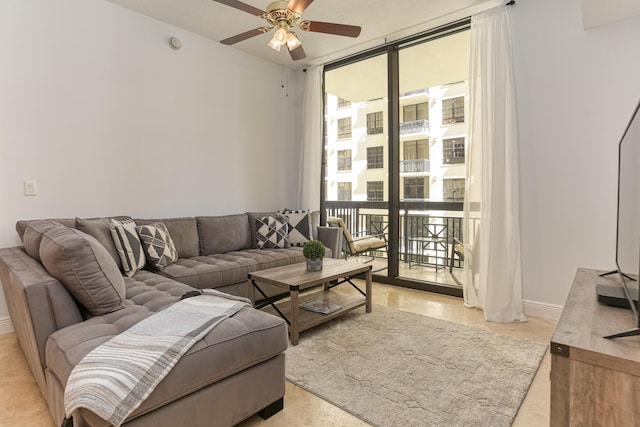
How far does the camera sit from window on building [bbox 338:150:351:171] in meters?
4.31

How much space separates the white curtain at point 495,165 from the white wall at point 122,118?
98.5 inches

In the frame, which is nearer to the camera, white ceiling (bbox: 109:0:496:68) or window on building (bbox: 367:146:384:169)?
white ceiling (bbox: 109:0:496:68)

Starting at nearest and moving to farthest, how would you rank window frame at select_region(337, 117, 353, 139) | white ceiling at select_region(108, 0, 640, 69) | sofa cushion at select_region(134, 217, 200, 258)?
white ceiling at select_region(108, 0, 640, 69), sofa cushion at select_region(134, 217, 200, 258), window frame at select_region(337, 117, 353, 139)

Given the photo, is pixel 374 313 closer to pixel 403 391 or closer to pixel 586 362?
pixel 403 391

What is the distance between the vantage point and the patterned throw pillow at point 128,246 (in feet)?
8.11

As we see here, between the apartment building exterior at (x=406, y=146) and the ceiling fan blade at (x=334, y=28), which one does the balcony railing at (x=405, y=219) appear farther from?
the ceiling fan blade at (x=334, y=28)

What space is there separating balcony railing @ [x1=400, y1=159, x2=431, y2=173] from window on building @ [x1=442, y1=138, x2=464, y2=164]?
182mm

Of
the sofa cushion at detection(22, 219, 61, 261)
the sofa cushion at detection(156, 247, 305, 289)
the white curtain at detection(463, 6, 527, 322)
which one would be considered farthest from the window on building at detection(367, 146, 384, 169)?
the sofa cushion at detection(22, 219, 61, 261)

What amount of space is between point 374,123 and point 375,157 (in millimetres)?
403

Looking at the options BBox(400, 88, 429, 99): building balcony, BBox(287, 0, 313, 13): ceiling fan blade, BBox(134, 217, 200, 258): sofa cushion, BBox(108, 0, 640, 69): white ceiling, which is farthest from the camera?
BBox(400, 88, 429, 99): building balcony

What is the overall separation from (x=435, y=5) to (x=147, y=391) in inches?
139

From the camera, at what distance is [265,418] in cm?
157

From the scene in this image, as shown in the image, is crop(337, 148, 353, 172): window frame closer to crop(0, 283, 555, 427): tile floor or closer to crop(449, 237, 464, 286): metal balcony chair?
crop(449, 237, 464, 286): metal balcony chair

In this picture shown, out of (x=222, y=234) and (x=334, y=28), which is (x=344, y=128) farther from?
(x=222, y=234)
